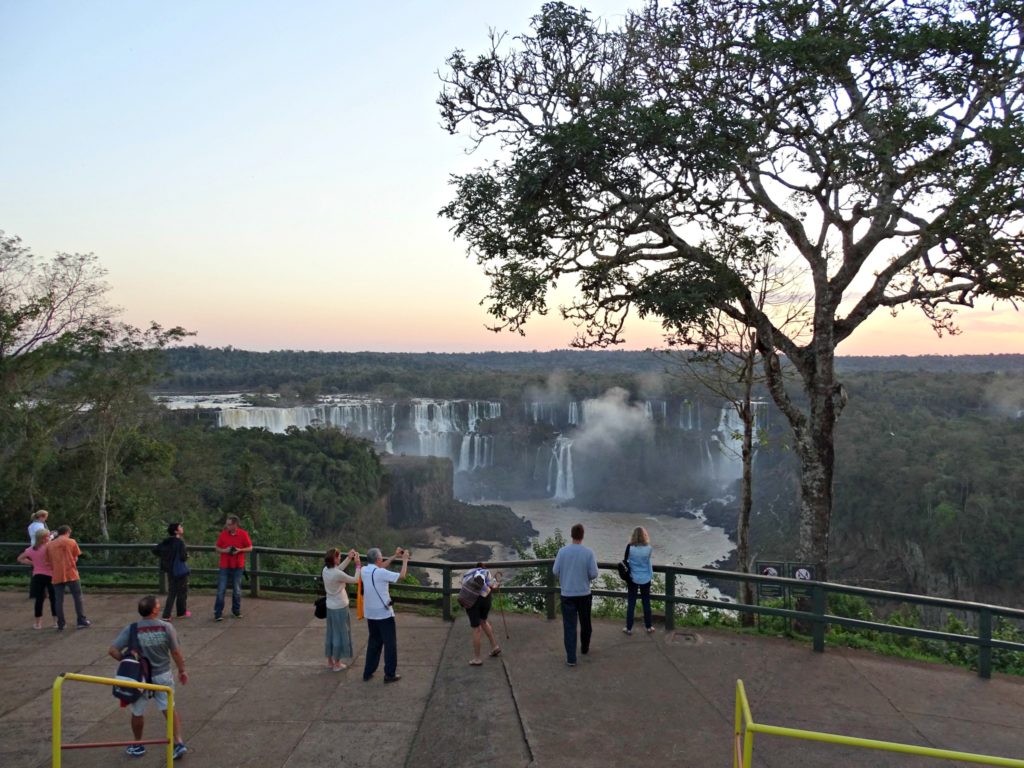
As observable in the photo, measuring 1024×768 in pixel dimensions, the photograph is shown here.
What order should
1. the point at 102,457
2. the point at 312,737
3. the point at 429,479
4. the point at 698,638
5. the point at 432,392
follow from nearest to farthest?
the point at 312,737 < the point at 698,638 < the point at 102,457 < the point at 429,479 < the point at 432,392

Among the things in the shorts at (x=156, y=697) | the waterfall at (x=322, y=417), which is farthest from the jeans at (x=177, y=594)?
the waterfall at (x=322, y=417)

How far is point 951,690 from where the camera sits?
7348 millimetres

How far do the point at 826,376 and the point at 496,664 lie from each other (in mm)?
5778

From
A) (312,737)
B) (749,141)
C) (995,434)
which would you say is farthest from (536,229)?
(995,434)

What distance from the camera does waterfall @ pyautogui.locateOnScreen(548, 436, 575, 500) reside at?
8512 centimetres

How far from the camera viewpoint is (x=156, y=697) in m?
6.05

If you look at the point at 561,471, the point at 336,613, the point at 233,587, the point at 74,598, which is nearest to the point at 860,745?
the point at 336,613

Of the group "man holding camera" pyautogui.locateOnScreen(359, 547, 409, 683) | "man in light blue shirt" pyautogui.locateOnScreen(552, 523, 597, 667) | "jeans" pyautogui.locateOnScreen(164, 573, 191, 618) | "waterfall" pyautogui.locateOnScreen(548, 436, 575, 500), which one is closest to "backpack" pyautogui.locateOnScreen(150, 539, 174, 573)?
"jeans" pyautogui.locateOnScreen(164, 573, 191, 618)

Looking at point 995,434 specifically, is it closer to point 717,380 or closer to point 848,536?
point 848,536

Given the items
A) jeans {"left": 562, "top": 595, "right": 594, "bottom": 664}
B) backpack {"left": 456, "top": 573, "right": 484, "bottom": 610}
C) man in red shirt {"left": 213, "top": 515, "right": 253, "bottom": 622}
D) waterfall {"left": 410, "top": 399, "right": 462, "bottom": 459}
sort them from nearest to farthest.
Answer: backpack {"left": 456, "top": 573, "right": 484, "bottom": 610} → jeans {"left": 562, "top": 595, "right": 594, "bottom": 664} → man in red shirt {"left": 213, "top": 515, "right": 253, "bottom": 622} → waterfall {"left": 410, "top": 399, "right": 462, "bottom": 459}

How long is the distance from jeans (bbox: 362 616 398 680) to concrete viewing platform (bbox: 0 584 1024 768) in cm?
15

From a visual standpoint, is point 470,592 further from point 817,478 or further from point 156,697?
point 817,478

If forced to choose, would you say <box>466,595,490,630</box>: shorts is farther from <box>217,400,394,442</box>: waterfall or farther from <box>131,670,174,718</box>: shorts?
<box>217,400,394,442</box>: waterfall

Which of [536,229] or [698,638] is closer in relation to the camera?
[698,638]
